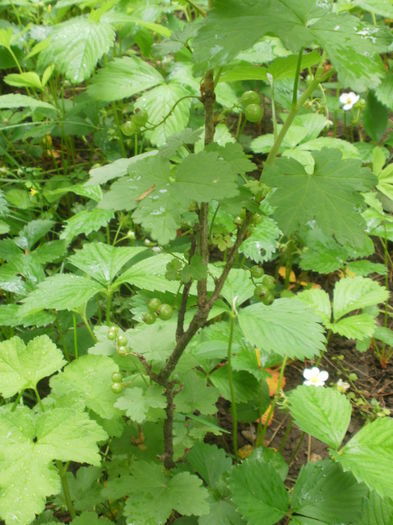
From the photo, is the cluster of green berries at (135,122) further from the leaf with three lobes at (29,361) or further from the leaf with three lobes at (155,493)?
the leaf with three lobes at (155,493)

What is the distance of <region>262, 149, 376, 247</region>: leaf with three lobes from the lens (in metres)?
0.78

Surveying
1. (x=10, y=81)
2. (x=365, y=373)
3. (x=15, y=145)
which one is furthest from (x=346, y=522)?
(x=15, y=145)

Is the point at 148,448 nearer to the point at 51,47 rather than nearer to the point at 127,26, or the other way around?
the point at 51,47

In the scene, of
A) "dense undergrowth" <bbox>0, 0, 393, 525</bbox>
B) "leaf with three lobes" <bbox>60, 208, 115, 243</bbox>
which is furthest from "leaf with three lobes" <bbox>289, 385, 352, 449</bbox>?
"leaf with three lobes" <bbox>60, 208, 115, 243</bbox>

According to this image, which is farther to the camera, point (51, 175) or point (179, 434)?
point (51, 175)

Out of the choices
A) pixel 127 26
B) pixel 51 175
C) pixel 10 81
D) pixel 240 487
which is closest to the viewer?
pixel 240 487

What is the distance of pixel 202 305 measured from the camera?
Result: 97 centimetres

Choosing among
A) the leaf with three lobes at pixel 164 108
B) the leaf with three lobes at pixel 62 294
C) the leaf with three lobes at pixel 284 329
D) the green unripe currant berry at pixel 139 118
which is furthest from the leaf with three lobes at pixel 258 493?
the leaf with three lobes at pixel 164 108

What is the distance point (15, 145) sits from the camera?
8.75ft

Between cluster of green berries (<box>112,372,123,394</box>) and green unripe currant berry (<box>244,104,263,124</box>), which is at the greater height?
green unripe currant berry (<box>244,104,263,124</box>)

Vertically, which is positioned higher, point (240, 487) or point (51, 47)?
point (51, 47)

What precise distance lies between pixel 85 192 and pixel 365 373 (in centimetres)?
133

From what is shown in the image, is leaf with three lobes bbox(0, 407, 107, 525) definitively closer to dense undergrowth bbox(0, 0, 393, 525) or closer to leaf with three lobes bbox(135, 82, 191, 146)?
dense undergrowth bbox(0, 0, 393, 525)

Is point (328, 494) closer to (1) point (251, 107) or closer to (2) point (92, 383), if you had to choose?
(2) point (92, 383)
